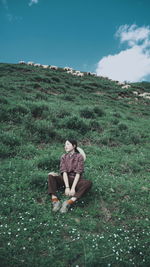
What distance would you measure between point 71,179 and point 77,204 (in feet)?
2.27

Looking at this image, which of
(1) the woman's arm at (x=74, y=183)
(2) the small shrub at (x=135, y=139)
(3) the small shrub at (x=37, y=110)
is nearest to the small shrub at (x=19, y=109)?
(3) the small shrub at (x=37, y=110)

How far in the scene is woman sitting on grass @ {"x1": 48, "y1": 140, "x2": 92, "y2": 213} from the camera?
210 inches

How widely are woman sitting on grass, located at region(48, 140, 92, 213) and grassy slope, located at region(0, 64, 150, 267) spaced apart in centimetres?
23

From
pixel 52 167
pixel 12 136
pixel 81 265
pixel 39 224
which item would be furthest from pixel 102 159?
pixel 81 265

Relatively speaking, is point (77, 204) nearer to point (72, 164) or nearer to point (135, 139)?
point (72, 164)

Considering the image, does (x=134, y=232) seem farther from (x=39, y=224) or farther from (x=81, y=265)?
(x=39, y=224)

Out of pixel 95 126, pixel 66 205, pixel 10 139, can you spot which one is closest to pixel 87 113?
pixel 95 126

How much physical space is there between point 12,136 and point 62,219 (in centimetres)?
455

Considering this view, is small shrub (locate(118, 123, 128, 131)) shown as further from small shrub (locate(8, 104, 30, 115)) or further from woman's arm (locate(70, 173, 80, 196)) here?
woman's arm (locate(70, 173, 80, 196))

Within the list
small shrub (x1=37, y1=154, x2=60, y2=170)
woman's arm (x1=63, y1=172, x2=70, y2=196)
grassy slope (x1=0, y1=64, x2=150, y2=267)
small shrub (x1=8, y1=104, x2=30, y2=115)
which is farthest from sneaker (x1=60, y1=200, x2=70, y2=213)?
small shrub (x1=8, y1=104, x2=30, y2=115)

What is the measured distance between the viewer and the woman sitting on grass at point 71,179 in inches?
210

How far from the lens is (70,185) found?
5.86 metres

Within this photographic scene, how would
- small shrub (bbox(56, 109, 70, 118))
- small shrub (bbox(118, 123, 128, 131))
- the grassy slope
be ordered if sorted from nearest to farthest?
the grassy slope
small shrub (bbox(56, 109, 70, 118))
small shrub (bbox(118, 123, 128, 131))

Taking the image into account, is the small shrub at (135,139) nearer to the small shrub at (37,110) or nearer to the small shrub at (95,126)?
the small shrub at (95,126)
